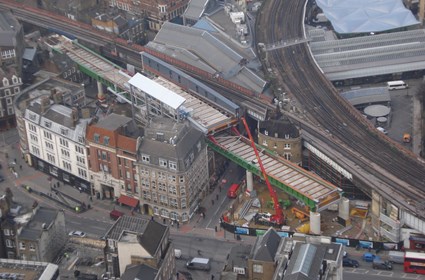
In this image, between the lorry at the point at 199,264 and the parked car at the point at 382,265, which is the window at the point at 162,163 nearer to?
the lorry at the point at 199,264

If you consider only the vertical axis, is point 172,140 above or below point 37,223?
above

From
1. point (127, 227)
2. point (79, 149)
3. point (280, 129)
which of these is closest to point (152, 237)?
point (127, 227)

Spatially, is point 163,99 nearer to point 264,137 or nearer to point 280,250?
point 264,137

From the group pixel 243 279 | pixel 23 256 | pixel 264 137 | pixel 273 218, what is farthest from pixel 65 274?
pixel 264 137

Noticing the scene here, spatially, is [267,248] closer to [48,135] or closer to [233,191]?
[233,191]

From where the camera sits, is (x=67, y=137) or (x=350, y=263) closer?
(x=350, y=263)

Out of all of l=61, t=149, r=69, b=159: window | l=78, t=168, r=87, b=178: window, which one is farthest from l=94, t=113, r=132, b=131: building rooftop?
l=78, t=168, r=87, b=178: window

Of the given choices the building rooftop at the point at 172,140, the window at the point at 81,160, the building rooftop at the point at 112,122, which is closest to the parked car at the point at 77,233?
the window at the point at 81,160

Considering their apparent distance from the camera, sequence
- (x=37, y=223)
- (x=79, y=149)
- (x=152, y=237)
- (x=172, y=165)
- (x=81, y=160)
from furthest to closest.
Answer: (x=81, y=160), (x=79, y=149), (x=172, y=165), (x=37, y=223), (x=152, y=237)
